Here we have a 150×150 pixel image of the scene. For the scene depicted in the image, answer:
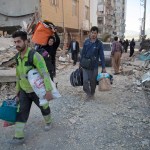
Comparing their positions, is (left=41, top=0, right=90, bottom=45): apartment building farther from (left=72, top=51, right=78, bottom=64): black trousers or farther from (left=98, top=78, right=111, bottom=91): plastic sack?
(left=98, top=78, right=111, bottom=91): plastic sack

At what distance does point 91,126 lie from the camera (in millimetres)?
5871

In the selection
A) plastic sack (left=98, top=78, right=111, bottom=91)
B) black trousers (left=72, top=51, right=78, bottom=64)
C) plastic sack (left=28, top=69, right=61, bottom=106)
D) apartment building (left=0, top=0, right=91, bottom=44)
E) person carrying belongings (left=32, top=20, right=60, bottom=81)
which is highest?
apartment building (left=0, top=0, right=91, bottom=44)

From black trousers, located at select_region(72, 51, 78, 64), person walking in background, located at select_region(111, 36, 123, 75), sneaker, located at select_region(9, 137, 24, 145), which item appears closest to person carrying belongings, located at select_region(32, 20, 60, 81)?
sneaker, located at select_region(9, 137, 24, 145)

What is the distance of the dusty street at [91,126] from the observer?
16.3 feet

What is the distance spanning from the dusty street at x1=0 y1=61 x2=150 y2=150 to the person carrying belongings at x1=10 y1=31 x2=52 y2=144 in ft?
1.10

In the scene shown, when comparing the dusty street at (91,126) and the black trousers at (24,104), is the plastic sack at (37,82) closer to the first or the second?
the black trousers at (24,104)

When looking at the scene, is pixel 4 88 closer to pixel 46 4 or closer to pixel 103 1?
pixel 46 4

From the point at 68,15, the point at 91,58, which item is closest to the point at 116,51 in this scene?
the point at 91,58

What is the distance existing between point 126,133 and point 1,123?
2.42m

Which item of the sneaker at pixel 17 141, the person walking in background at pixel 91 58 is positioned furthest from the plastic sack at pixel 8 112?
the person walking in background at pixel 91 58

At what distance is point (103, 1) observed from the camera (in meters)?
64.9

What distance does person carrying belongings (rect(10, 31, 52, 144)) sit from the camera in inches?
184

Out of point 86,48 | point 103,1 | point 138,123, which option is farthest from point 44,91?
point 103,1

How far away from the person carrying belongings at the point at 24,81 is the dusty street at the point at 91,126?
13.2 inches
